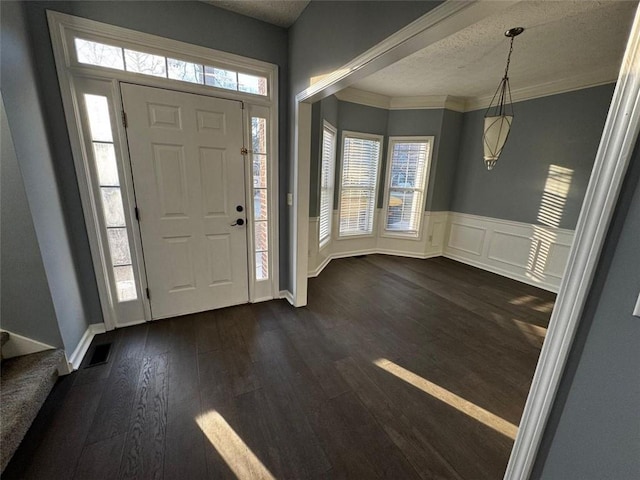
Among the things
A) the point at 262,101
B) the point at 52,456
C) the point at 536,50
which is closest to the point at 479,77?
the point at 536,50

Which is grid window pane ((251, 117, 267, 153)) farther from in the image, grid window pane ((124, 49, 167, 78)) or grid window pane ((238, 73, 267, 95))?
grid window pane ((124, 49, 167, 78))

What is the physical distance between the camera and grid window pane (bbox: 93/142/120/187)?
208 cm

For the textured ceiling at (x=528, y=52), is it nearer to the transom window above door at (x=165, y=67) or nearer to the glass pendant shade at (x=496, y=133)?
the glass pendant shade at (x=496, y=133)

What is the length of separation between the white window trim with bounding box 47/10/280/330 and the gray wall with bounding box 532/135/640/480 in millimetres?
2454

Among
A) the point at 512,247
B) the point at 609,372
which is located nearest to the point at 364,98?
the point at 512,247

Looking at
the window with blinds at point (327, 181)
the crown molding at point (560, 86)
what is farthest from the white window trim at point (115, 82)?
the crown molding at point (560, 86)

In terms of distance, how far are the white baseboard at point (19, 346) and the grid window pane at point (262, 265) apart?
169 cm

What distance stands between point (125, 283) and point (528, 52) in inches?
179

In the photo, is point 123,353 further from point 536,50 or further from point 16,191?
point 536,50

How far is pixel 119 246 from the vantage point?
228cm

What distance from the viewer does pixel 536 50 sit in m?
2.63

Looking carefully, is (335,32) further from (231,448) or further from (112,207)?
(231,448)

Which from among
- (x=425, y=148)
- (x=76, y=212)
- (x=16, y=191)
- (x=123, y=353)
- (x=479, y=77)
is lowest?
(x=123, y=353)

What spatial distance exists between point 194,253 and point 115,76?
1.53 metres
